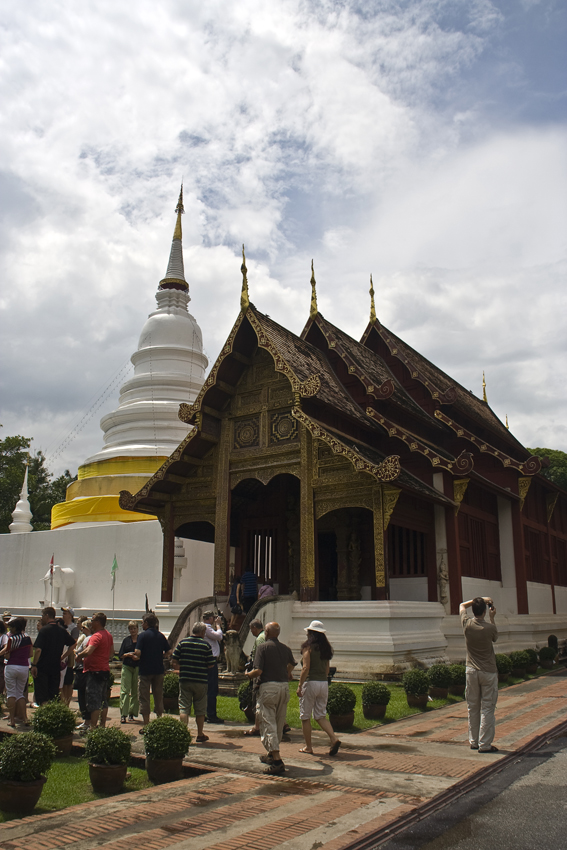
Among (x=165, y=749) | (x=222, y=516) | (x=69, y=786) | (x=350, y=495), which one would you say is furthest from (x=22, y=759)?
(x=222, y=516)

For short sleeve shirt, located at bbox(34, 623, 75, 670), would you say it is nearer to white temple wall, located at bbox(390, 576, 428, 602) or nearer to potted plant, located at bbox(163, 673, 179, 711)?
potted plant, located at bbox(163, 673, 179, 711)

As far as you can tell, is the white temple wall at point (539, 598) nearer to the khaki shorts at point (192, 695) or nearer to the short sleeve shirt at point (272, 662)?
the khaki shorts at point (192, 695)

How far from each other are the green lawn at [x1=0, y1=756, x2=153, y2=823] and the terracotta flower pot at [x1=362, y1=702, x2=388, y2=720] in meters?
3.70

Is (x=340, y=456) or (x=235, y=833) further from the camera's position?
(x=340, y=456)

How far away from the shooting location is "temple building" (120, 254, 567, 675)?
14586 mm

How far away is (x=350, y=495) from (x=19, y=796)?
9977 mm

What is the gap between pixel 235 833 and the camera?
490cm

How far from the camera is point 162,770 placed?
663 centimetres

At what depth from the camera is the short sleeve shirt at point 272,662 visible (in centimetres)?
738

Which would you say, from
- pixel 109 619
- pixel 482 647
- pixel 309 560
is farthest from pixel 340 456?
pixel 109 619

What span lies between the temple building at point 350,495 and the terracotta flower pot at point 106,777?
7583 mm

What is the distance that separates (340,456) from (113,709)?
6.63 metres

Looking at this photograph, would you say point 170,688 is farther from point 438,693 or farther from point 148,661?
point 438,693

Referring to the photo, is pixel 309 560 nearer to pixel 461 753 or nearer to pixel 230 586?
pixel 230 586
